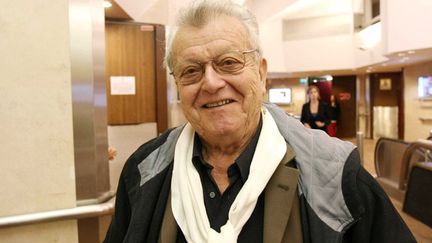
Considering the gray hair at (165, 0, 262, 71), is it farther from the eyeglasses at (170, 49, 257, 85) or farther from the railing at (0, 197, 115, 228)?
the railing at (0, 197, 115, 228)

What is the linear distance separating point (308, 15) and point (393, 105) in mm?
4423

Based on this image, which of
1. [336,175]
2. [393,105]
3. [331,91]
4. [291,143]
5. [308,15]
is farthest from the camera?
[331,91]

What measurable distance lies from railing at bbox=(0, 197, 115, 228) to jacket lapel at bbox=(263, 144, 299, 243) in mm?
918

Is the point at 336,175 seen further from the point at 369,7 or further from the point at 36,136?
the point at 369,7

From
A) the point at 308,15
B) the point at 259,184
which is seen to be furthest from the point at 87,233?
the point at 308,15

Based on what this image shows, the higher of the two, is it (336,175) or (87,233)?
(336,175)

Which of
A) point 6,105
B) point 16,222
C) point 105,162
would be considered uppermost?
point 6,105

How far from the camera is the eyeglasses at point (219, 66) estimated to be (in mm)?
1146

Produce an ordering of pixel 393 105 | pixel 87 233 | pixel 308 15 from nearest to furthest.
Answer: pixel 87 233
pixel 308 15
pixel 393 105

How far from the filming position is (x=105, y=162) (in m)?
1.88

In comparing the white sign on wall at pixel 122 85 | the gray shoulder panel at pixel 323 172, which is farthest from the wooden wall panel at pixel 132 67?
the gray shoulder panel at pixel 323 172

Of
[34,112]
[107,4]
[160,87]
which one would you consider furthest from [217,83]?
[160,87]

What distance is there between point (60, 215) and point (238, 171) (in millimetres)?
915

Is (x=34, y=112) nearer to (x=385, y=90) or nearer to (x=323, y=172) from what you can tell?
(x=323, y=172)
